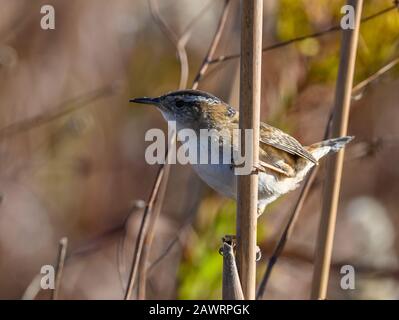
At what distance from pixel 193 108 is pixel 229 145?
297 millimetres

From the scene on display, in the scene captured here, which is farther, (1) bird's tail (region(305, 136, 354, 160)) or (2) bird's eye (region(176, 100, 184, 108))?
(2) bird's eye (region(176, 100, 184, 108))

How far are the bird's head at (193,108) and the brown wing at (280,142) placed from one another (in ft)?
0.50

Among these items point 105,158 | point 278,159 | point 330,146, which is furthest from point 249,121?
point 105,158

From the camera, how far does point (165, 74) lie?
198 inches

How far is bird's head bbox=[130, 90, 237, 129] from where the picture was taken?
2.93 m

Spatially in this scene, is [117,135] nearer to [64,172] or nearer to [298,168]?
[64,172]

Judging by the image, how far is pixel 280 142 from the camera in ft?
9.97

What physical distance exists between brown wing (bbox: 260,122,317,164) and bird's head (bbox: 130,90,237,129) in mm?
154

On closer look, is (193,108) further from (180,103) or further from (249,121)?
(249,121)

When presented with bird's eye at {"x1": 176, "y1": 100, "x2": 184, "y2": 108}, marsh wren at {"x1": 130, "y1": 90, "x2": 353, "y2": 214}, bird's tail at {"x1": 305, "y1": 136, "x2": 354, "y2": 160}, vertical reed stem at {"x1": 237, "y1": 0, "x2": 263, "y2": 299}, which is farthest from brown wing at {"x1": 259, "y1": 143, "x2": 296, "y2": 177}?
vertical reed stem at {"x1": 237, "y1": 0, "x2": 263, "y2": 299}

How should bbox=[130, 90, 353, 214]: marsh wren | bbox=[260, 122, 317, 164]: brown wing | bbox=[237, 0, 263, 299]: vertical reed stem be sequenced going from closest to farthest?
bbox=[237, 0, 263, 299]: vertical reed stem, bbox=[130, 90, 353, 214]: marsh wren, bbox=[260, 122, 317, 164]: brown wing

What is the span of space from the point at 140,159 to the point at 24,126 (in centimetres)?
115

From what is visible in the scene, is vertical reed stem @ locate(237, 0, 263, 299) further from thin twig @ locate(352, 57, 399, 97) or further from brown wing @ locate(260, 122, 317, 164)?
thin twig @ locate(352, 57, 399, 97)
